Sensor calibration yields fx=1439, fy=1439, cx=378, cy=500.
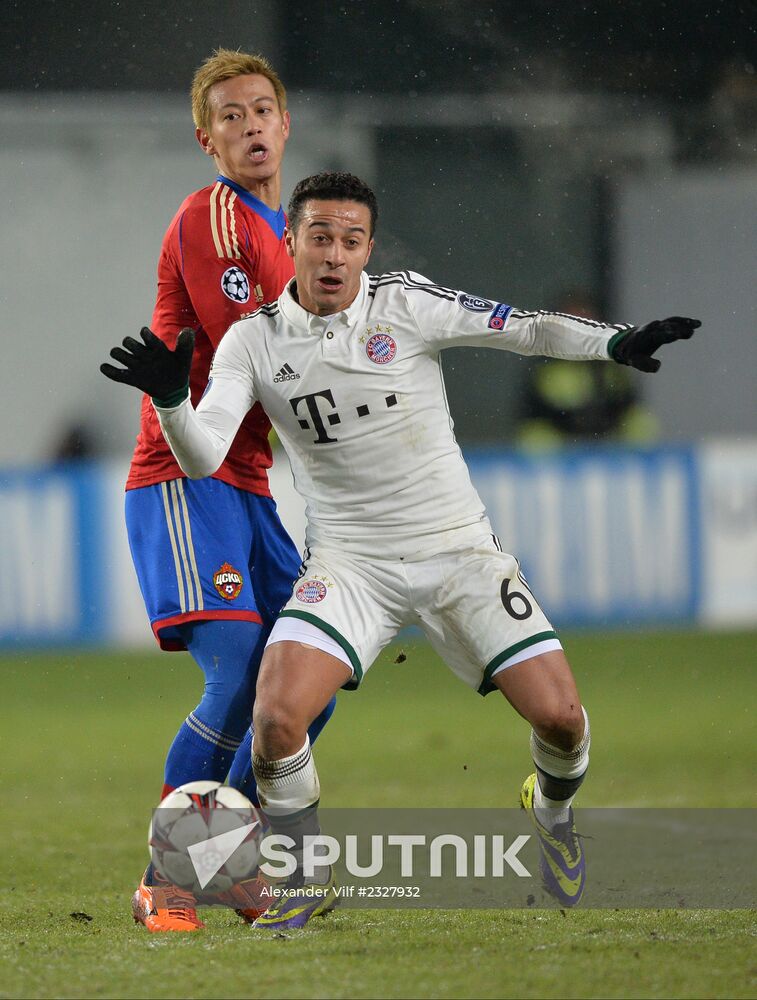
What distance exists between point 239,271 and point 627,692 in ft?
14.5

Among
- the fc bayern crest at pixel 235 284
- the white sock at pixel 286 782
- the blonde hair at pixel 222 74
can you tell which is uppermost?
the blonde hair at pixel 222 74

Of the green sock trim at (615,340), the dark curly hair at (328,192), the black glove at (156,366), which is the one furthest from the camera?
the dark curly hair at (328,192)

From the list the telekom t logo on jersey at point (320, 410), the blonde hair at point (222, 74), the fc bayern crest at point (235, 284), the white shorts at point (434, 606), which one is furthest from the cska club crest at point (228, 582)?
the blonde hair at point (222, 74)

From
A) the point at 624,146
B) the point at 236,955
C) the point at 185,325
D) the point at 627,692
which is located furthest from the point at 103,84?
the point at 236,955

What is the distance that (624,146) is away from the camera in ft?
31.0

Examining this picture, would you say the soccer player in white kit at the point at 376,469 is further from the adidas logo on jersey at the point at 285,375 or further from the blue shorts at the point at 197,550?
the blue shorts at the point at 197,550

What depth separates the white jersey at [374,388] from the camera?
3.41 meters

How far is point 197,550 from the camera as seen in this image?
11.4ft

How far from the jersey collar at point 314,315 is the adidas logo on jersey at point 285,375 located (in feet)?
0.35

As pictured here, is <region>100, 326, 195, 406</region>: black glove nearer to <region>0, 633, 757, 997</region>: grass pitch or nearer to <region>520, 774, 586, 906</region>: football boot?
<region>0, 633, 757, 997</region>: grass pitch

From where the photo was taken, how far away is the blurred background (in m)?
9.06

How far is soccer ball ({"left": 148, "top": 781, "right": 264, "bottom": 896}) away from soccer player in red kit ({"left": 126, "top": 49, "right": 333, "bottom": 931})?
9 cm

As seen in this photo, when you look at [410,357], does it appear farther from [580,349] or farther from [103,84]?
[103,84]

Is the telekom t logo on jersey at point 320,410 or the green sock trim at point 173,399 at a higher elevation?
the green sock trim at point 173,399
